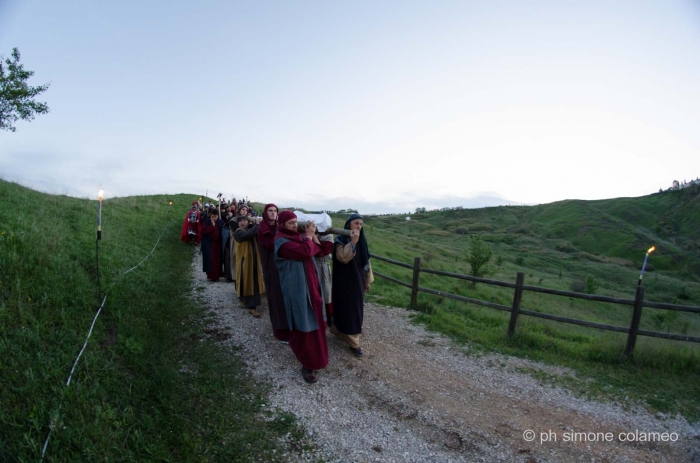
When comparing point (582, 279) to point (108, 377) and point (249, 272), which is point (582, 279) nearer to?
point (249, 272)

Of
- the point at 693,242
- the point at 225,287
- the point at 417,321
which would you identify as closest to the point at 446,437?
the point at 417,321

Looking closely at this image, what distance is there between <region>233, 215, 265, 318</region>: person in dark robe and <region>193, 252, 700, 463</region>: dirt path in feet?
4.61

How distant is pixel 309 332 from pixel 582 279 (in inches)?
1411

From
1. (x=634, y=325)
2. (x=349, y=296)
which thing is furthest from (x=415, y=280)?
(x=634, y=325)

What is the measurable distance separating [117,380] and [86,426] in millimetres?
853

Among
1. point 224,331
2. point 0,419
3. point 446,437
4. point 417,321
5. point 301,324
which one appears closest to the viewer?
point 0,419

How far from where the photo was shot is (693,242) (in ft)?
167

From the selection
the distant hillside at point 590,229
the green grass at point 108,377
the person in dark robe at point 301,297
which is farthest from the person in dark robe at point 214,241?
the distant hillside at point 590,229

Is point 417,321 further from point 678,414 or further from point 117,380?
point 117,380

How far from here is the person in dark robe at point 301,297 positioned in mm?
4844

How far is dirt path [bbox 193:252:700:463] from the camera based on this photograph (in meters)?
3.70

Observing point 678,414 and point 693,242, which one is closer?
point 678,414

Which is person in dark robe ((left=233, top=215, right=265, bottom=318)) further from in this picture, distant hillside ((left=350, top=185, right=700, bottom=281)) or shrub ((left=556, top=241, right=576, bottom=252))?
shrub ((left=556, top=241, right=576, bottom=252))

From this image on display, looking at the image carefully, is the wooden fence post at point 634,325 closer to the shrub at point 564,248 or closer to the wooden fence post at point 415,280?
the wooden fence post at point 415,280
